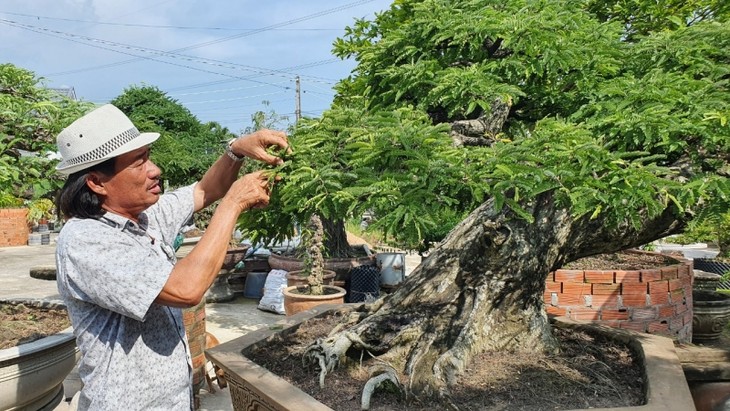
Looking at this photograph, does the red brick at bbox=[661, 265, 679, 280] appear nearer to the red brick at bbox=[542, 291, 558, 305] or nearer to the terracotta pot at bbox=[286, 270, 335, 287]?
the red brick at bbox=[542, 291, 558, 305]

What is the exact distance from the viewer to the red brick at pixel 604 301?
3.70 metres

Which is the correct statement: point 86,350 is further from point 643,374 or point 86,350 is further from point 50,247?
point 50,247

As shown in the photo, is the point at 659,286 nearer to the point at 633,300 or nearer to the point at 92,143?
the point at 633,300

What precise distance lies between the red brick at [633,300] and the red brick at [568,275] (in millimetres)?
298

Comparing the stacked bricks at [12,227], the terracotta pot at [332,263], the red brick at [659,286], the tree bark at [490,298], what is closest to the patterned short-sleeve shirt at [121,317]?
the tree bark at [490,298]

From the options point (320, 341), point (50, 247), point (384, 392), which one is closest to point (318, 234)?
point (320, 341)

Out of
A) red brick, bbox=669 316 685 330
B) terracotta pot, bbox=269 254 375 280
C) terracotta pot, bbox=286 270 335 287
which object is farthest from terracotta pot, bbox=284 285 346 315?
red brick, bbox=669 316 685 330

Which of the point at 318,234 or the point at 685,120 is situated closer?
the point at 685,120

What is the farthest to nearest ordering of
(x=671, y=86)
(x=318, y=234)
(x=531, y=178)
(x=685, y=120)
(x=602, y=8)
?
(x=318, y=234)
(x=602, y=8)
(x=671, y=86)
(x=685, y=120)
(x=531, y=178)

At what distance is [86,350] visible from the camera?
5.01 ft

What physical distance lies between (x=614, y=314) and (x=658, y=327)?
1.06 ft

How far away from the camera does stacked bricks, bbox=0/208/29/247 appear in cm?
1320

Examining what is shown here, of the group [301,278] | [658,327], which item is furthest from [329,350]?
[301,278]

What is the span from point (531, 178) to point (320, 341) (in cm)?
152
